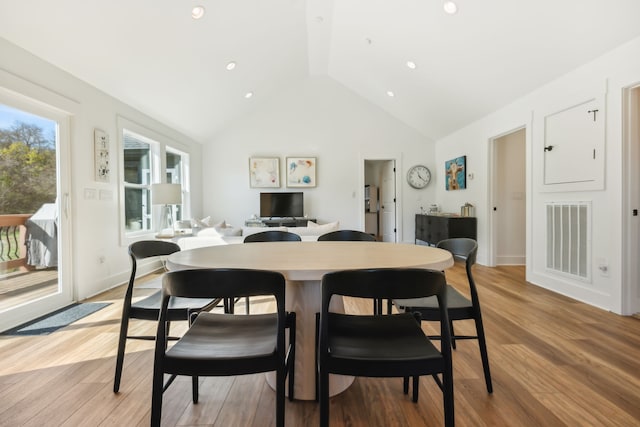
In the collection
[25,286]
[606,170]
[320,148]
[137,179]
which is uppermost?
[320,148]

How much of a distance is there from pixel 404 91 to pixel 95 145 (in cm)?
447

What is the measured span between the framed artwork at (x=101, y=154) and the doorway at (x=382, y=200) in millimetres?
5134

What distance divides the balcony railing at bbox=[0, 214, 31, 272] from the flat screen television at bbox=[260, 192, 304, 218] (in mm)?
3993

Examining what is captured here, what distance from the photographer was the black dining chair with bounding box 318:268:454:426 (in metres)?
0.93

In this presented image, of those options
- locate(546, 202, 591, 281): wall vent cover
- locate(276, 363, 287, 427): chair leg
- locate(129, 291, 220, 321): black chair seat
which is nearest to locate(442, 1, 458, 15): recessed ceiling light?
locate(546, 202, 591, 281): wall vent cover

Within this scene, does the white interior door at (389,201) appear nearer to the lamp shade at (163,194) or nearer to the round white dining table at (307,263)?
the lamp shade at (163,194)

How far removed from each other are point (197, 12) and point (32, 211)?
2412 millimetres

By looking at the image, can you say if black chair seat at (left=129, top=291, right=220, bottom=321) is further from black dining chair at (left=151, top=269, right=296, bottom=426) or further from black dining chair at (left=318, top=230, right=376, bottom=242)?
black dining chair at (left=318, top=230, right=376, bottom=242)

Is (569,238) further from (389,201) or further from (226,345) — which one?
(389,201)

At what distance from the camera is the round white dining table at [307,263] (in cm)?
123

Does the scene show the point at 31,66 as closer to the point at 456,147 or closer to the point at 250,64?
the point at 250,64

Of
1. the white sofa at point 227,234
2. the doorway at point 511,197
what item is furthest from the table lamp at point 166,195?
the doorway at point 511,197

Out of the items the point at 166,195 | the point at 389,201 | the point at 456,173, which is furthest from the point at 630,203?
the point at 166,195

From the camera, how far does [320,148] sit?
21.6ft
